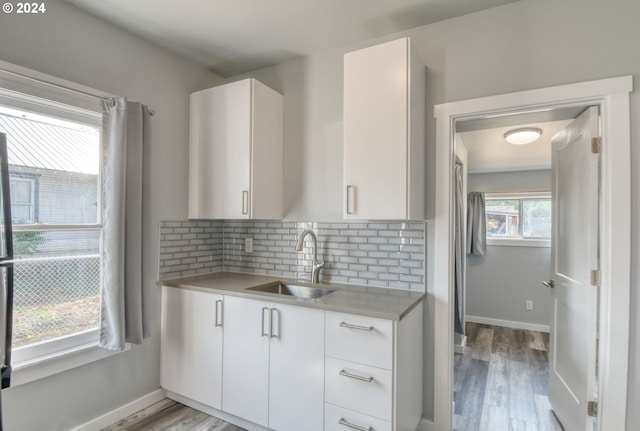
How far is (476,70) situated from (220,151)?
1.83 meters

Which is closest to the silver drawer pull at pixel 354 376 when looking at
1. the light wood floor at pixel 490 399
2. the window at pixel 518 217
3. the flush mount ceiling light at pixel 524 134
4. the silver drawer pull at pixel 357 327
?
the silver drawer pull at pixel 357 327

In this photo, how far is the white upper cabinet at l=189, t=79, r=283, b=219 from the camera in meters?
2.36

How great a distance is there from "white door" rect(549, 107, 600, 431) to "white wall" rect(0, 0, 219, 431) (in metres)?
2.73

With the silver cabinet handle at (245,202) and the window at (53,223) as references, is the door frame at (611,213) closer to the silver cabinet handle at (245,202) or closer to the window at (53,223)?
the silver cabinet handle at (245,202)

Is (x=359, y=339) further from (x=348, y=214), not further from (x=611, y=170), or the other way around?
(x=611, y=170)

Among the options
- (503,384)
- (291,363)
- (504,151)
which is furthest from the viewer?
(504,151)

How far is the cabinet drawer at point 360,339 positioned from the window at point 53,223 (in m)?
1.55

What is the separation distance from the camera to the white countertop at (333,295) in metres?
1.72

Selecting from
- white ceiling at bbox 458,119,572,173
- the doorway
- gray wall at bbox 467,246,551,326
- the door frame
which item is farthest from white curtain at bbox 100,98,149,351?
gray wall at bbox 467,246,551,326

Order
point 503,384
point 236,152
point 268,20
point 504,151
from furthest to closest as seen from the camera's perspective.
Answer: point 504,151 < point 503,384 < point 236,152 < point 268,20

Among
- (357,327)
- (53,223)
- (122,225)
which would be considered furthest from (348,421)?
(53,223)

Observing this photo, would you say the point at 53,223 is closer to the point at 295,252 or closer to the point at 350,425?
the point at 295,252

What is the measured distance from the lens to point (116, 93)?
2.18 meters

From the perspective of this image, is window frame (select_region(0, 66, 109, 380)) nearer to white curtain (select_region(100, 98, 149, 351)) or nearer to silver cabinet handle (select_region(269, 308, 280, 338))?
white curtain (select_region(100, 98, 149, 351))
